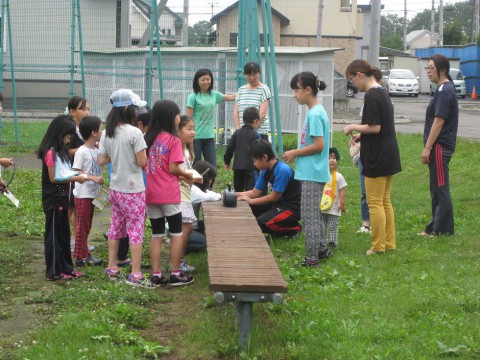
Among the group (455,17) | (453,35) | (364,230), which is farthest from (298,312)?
(455,17)

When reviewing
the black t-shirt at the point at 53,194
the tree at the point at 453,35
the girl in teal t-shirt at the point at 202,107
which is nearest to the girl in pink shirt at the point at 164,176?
the black t-shirt at the point at 53,194

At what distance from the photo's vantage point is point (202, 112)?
11.0m

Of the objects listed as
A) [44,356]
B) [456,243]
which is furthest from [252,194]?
[44,356]

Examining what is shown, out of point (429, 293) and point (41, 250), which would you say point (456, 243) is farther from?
point (41, 250)

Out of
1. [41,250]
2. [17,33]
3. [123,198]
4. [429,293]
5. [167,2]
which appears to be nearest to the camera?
[429,293]

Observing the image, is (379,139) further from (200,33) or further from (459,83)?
(459,83)

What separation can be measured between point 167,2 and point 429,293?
39.8ft

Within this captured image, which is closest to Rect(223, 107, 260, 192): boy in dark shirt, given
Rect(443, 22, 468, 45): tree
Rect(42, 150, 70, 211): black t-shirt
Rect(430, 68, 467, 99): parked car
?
Rect(42, 150, 70, 211): black t-shirt

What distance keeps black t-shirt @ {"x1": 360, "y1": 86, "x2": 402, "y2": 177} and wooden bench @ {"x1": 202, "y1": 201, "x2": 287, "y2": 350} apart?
171 cm

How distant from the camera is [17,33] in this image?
66.0 feet

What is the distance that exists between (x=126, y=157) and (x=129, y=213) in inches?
19.4

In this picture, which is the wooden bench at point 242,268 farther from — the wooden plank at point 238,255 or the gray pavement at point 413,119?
the gray pavement at point 413,119

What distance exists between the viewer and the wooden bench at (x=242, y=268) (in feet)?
17.4

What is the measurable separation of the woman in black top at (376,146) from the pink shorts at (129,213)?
2337 mm
